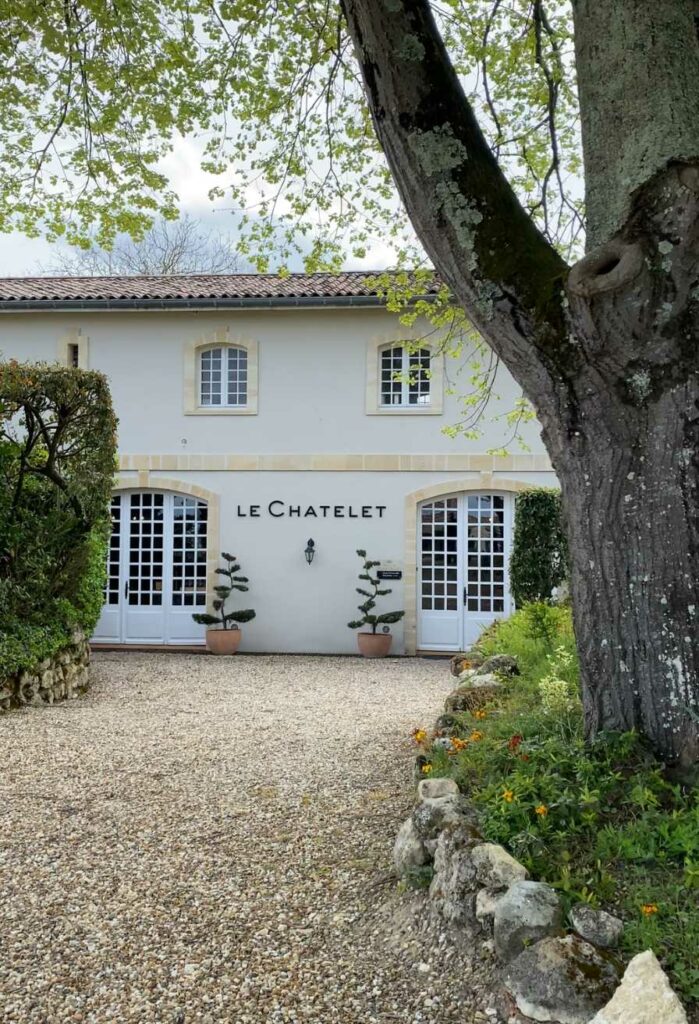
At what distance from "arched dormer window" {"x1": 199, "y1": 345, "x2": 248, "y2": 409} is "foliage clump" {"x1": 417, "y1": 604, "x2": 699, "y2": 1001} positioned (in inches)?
396

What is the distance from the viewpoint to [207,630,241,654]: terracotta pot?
41.3 feet

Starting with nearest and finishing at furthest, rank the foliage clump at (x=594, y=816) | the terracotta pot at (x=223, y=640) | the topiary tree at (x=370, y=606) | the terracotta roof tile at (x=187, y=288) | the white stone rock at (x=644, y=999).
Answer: the white stone rock at (x=644, y=999)
the foliage clump at (x=594, y=816)
the topiary tree at (x=370, y=606)
the terracotta pot at (x=223, y=640)
the terracotta roof tile at (x=187, y=288)

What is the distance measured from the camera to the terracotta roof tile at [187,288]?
12758mm

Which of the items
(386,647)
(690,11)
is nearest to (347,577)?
(386,647)

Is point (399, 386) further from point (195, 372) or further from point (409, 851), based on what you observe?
point (409, 851)

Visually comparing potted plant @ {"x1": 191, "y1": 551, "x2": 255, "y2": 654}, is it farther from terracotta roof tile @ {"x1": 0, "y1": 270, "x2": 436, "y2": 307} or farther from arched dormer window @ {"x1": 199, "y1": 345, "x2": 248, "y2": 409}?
terracotta roof tile @ {"x1": 0, "y1": 270, "x2": 436, "y2": 307}

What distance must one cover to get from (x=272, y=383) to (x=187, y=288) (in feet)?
6.99

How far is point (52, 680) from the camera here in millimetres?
7832

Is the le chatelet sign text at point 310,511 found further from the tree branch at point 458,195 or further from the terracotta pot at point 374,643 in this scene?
the tree branch at point 458,195

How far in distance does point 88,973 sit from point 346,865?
1.21 meters

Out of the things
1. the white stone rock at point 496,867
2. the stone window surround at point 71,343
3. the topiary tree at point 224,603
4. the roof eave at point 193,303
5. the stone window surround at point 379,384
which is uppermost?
the roof eave at point 193,303

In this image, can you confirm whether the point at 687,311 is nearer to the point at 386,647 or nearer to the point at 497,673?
the point at 497,673

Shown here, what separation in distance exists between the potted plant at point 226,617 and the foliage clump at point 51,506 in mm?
3714

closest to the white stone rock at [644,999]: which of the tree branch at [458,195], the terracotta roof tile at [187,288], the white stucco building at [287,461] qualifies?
the tree branch at [458,195]
